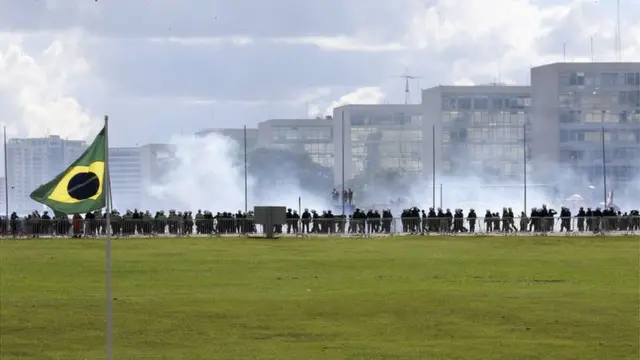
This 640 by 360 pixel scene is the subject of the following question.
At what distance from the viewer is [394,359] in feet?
90.6

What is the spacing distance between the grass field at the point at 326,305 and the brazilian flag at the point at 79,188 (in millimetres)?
5329

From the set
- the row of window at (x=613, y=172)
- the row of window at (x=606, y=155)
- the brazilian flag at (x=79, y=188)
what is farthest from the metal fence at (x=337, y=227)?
the row of window at (x=606, y=155)

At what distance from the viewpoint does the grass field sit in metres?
29.3

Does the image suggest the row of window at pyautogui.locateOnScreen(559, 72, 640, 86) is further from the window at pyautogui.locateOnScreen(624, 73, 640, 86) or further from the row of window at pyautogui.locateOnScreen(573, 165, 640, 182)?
the row of window at pyautogui.locateOnScreen(573, 165, 640, 182)

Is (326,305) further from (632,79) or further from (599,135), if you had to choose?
(632,79)

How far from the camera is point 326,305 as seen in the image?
3747cm

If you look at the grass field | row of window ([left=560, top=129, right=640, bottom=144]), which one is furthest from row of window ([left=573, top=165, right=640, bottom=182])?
the grass field

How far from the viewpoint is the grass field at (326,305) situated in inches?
1153

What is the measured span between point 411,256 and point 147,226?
90.1 ft

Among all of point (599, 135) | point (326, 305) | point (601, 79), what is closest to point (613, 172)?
point (599, 135)

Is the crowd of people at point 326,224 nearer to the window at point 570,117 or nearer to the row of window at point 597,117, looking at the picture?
the row of window at point 597,117

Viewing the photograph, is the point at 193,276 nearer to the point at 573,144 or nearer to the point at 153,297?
the point at 153,297

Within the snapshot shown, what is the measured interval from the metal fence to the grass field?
66.2 feet

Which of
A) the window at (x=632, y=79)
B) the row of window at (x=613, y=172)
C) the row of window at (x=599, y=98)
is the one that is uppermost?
the window at (x=632, y=79)
